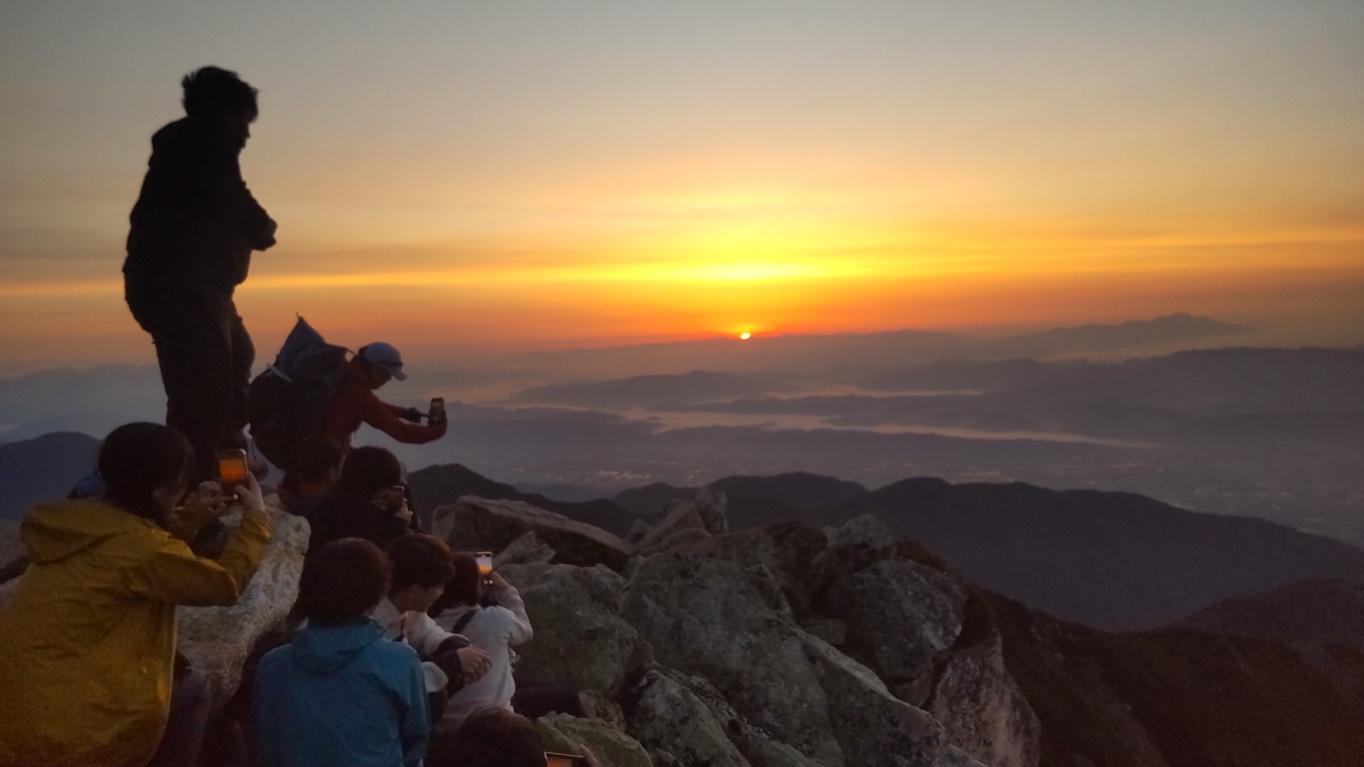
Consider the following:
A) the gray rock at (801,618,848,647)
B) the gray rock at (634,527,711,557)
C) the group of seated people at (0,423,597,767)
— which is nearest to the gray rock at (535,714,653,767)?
the group of seated people at (0,423,597,767)

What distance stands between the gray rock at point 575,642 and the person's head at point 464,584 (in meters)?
3.41

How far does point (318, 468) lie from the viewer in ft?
30.4

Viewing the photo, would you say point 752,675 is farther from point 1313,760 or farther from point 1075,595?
point 1075,595

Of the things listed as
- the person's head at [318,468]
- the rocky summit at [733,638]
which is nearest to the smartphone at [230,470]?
the rocky summit at [733,638]

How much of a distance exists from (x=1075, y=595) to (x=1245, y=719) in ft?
407

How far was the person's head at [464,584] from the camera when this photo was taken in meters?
7.54

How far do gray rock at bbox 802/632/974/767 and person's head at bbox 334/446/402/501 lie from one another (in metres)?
8.29

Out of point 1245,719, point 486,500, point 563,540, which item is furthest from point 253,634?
point 1245,719

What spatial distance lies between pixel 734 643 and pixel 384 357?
6482 millimetres

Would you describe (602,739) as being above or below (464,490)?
above

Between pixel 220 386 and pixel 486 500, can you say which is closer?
pixel 220 386

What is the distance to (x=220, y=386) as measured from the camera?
30.2 ft

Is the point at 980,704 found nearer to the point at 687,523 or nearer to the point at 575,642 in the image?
the point at 687,523

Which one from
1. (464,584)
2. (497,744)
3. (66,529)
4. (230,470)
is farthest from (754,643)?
(66,529)
